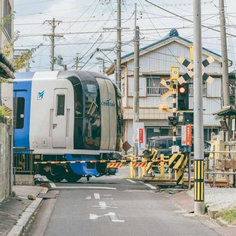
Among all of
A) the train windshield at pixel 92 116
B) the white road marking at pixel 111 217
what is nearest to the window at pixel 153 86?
the train windshield at pixel 92 116

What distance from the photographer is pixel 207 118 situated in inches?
2050

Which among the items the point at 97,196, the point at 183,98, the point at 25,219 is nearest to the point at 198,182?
the point at 25,219

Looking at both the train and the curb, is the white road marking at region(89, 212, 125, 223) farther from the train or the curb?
the train

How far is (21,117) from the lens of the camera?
24.5 m

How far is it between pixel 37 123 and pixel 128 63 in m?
27.0

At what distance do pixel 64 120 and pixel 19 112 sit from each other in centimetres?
181

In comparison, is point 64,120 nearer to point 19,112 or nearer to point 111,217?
point 19,112

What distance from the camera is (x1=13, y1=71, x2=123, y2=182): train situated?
23.9 meters

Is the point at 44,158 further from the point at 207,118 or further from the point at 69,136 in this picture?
the point at 207,118

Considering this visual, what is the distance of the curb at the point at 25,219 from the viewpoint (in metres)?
11.5

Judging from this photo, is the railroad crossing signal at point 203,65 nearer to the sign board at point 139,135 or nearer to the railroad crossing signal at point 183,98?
the railroad crossing signal at point 183,98

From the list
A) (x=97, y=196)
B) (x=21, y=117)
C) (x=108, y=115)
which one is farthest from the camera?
(x=108, y=115)

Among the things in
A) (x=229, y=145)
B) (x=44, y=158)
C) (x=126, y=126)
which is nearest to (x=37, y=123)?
(x=44, y=158)

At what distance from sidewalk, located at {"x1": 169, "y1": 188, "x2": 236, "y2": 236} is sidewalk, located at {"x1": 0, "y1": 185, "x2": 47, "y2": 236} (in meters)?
3.67
